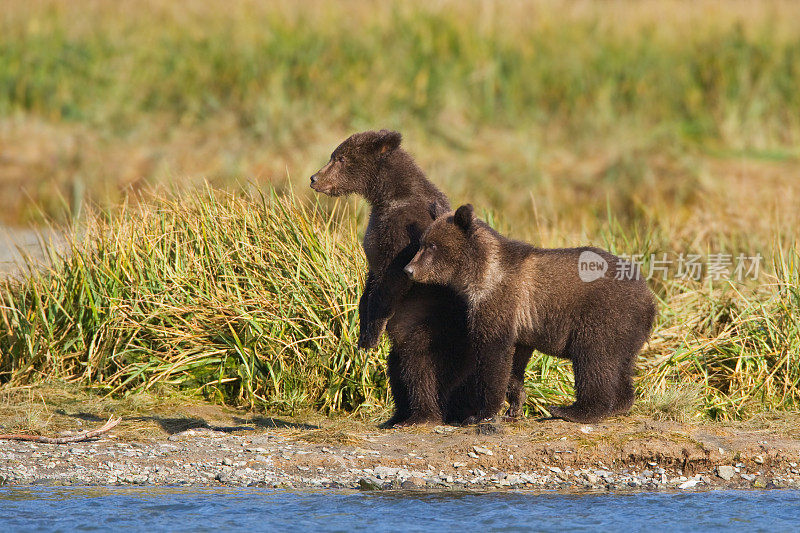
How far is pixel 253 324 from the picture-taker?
8789mm

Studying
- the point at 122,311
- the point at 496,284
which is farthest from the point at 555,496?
the point at 122,311

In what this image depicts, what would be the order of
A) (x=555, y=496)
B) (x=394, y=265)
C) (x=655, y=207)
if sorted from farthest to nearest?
1. (x=655, y=207)
2. (x=394, y=265)
3. (x=555, y=496)

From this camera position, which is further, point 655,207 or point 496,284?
point 655,207

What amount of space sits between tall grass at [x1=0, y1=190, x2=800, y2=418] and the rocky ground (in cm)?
112

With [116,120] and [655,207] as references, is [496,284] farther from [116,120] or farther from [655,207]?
[116,120]

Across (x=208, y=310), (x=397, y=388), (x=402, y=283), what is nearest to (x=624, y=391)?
(x=397, y=388)

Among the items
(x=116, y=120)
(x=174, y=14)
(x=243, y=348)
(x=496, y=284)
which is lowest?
(x=243, y=348)

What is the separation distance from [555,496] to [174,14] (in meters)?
16.8

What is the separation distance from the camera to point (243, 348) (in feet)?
29.1

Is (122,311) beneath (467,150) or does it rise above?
beneath

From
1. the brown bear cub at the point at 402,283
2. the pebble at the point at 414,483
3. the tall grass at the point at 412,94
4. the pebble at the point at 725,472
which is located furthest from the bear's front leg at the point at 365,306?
the tall grass at the point at 412,94

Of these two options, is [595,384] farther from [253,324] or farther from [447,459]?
[253,324]

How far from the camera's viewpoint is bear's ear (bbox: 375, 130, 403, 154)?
7379 millimetres

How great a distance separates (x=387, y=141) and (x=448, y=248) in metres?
0.87
